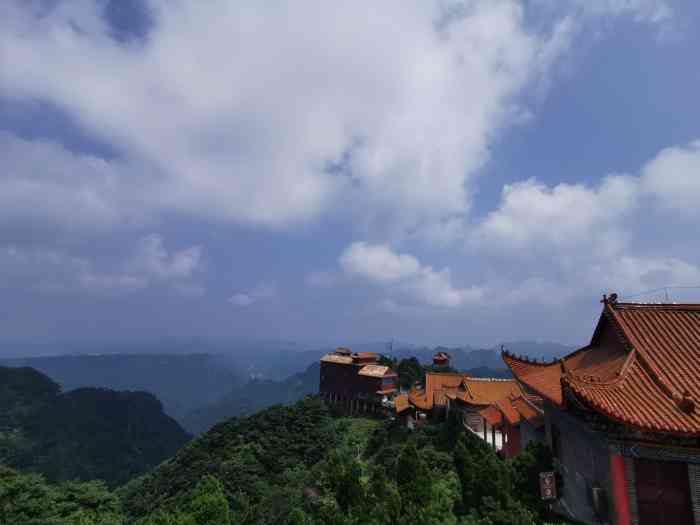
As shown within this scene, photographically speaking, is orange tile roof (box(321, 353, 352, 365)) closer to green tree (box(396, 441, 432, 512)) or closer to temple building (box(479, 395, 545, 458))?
temple building (box(479, 395, 545, 458))

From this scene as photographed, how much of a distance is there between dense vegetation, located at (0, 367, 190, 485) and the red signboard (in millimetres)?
117741

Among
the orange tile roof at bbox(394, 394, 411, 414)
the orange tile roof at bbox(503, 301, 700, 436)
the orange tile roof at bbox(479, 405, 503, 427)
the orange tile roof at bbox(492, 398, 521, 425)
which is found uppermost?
the orange tile roof at bbox(503, 301, 700, 436)

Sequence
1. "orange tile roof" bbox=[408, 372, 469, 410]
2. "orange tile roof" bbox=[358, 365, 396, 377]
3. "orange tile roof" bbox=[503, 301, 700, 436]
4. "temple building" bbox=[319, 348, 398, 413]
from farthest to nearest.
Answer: "orange tile roof" bbox=[358, 365, 396, 377] → "temple building" bbox=[319, 348, 398, 413] → "orange tile roof" bbox=[408, 372, 469, 410] → "orange tile roof" bbox=[503, 301, 700, 436]

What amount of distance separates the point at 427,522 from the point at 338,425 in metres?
48.7

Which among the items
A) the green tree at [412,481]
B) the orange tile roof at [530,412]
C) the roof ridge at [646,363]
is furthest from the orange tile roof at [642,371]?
the green tree at [412,481]

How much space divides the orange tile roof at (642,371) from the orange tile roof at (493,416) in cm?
1871

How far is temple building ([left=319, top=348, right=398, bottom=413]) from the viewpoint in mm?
68812

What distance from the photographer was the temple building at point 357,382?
68812mm

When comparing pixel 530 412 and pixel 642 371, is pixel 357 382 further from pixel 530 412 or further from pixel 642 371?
pixel 642 371

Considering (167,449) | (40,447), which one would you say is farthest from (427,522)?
(167,449)

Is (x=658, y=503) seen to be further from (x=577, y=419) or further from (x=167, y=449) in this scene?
(x=167, y=449)

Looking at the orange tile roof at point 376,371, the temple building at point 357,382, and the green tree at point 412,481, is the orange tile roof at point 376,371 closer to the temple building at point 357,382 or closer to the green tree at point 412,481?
the temple building at point 357,382

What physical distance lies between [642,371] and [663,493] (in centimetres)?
342

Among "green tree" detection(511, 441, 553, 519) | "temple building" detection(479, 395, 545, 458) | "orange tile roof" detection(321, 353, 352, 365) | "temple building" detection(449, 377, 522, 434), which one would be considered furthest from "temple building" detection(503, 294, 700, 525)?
"orange tile roof" detection(321, 353, 352, 365)
